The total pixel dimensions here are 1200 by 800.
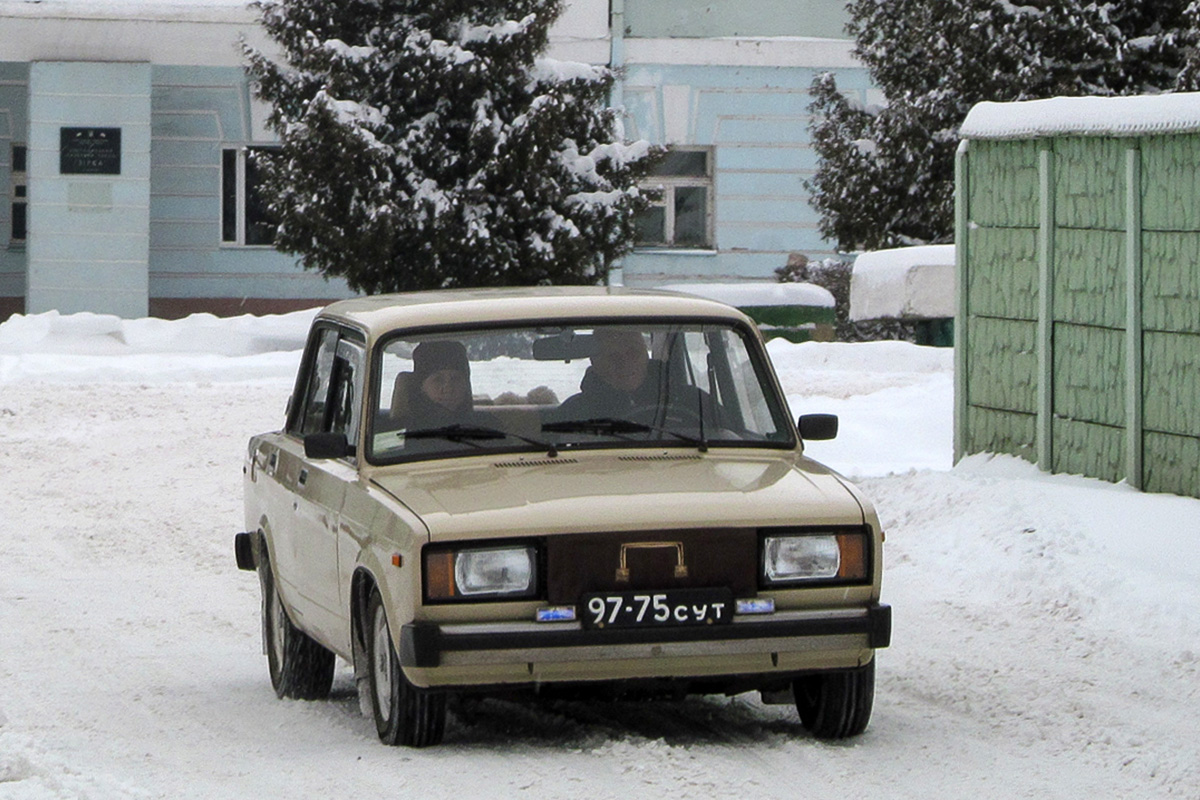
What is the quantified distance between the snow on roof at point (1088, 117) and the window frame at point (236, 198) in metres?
19.4

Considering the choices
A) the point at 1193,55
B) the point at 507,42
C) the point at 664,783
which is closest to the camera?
the point at 664,783

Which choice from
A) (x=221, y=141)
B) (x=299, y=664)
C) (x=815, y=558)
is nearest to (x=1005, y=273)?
(x=299, y=664)

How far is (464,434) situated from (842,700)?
4.57 feet

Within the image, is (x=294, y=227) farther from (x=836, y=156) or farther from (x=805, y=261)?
(x=805, y=261)

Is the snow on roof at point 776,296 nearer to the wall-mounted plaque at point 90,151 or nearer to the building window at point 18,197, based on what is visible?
the wall-mounted plaque at point 90,151

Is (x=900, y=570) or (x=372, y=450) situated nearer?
(x=372, y=450)

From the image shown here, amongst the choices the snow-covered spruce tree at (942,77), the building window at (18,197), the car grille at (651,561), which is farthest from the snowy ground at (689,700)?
the building window at (18,197)

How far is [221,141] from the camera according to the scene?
30516 mm

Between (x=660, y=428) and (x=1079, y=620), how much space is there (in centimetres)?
283

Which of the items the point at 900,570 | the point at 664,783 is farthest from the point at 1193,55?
the point at 664,783

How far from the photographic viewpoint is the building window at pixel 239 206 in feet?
101

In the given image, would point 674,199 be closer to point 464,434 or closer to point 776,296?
point 776,296

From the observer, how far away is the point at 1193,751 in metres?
6.45

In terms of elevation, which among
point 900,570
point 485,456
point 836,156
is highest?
point 836,156
